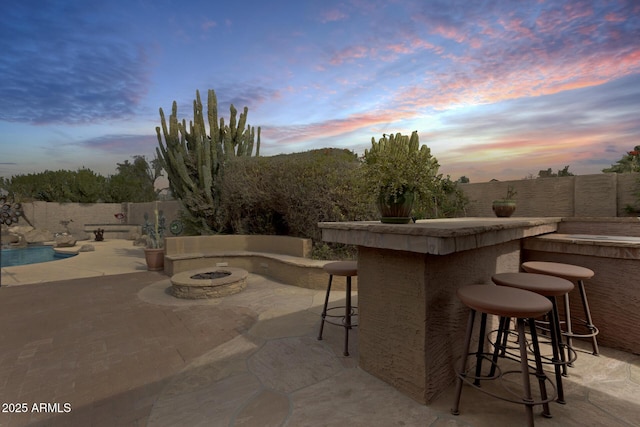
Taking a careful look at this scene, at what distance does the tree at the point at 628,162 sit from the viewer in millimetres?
5361

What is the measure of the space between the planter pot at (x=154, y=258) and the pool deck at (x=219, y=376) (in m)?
2.59

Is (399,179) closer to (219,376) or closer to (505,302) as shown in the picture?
(505,302)

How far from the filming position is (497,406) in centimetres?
169

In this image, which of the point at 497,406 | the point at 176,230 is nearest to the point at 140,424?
the point at 497,406

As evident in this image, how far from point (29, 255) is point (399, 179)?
1481 centimetres

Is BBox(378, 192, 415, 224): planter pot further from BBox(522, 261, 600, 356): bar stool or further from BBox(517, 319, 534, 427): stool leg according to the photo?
BBox(522, 261, 600, 356): bar stool

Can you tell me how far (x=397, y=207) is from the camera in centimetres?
210

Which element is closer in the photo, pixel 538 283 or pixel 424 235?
pixel 424 235

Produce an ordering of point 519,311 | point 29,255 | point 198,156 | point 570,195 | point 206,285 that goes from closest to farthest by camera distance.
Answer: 1. point 519,311
2. point 206,285
3. point 570,195
4. point 198,156
5. point 29,255

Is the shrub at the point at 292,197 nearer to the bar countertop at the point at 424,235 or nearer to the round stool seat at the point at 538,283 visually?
the bar countertop at the point at 424,235

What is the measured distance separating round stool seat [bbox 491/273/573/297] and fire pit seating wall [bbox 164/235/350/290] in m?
2.97

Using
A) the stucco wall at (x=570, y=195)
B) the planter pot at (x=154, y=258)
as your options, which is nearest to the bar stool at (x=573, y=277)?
the stucco wall at (x=570, y=195)

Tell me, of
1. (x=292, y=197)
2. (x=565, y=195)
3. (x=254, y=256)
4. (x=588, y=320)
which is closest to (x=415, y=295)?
(x=588, y=320)

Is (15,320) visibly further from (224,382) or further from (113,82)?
(113,82)
